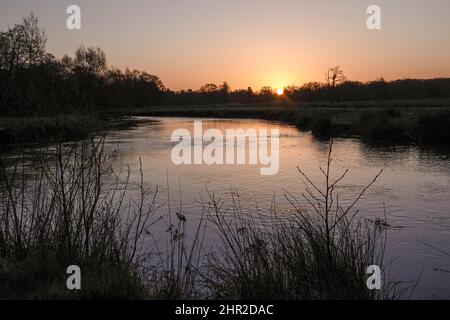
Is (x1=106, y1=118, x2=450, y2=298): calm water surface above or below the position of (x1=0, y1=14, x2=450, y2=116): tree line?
below

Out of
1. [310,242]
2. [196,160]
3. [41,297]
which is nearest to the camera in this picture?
[41,297]

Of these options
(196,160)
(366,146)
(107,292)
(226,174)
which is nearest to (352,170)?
(226,174)

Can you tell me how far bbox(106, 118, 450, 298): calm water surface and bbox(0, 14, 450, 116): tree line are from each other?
182 cm

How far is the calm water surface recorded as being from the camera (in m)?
7.82

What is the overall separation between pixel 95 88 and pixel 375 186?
8.74 metres

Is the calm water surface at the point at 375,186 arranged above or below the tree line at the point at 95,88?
below

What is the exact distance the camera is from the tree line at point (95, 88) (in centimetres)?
595

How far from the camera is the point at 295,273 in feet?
17.5

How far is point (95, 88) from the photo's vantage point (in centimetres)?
894

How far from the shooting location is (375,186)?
1380cm

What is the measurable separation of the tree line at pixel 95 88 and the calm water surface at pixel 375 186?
1.82 meters

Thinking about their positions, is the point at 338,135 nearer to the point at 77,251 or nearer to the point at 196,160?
the point at 196,160
